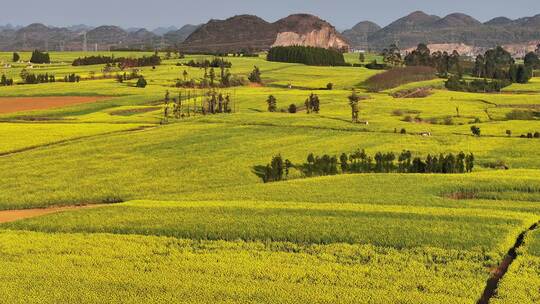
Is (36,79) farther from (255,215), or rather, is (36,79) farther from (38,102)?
(255,215)

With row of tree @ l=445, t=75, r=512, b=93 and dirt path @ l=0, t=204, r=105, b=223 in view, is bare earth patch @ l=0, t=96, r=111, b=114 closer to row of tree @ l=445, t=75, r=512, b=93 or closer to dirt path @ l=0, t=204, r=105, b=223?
dirt path @ l=0, t=204, r=105, b=223

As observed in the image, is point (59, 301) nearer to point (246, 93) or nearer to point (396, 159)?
point (396, 159)

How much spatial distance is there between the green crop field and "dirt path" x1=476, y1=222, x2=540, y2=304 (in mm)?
253

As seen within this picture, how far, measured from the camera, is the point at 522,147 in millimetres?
64438

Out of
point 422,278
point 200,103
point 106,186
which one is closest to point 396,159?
point 106,186

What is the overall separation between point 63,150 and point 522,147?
5018 cm

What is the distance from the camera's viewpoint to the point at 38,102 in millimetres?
107438

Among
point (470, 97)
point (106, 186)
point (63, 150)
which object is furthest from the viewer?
point (470, 97)

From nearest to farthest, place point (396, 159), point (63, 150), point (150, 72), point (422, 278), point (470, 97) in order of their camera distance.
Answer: point (422, 278) → point (396, 159) → point (63, 150) → point (470, 97) → point (150, 72)

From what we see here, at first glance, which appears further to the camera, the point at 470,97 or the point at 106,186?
the point at 470,97

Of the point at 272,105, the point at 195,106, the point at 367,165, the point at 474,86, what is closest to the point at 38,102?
the point at 195,106

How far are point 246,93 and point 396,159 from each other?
6883cm

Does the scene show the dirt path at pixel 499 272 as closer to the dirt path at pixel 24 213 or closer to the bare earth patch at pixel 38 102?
the dirt path at pixel 24 213

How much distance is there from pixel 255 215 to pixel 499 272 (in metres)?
15.1
